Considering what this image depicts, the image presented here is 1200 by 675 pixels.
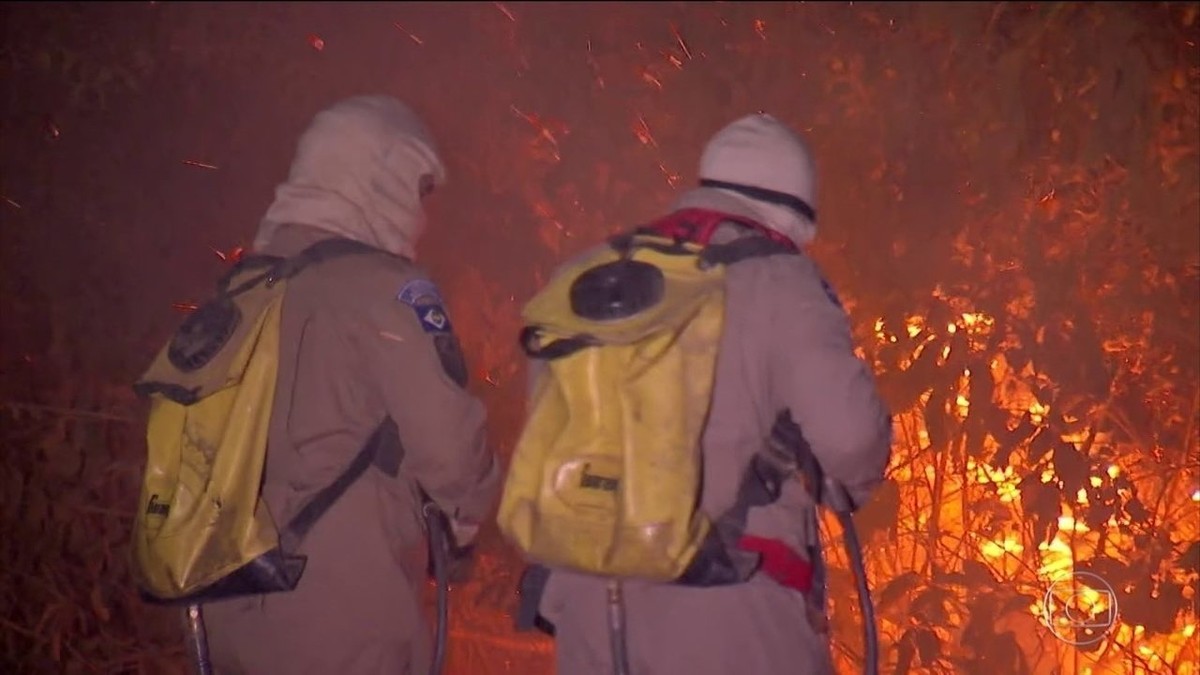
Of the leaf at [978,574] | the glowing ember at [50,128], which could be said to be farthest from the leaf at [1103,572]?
the glowing ember at [50,128]

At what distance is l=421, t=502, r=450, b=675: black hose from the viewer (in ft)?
7.57

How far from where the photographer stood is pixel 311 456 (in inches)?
84.8

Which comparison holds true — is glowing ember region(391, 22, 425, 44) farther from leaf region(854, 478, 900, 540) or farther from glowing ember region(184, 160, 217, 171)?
leaf region(854, 478, 900, 540)

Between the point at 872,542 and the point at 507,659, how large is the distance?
1.51 metres

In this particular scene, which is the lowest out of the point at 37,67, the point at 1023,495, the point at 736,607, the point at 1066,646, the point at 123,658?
the point at 123,658

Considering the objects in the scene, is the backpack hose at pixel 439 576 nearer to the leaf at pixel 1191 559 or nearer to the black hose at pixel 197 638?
the black hose at pixel 197 638

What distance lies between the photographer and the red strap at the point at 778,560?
6.43ft

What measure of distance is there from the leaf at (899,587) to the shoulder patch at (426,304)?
58.7 inches

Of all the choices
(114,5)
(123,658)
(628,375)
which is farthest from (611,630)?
(114,5)

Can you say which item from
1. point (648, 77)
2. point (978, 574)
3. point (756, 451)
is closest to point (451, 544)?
point (756, 451)

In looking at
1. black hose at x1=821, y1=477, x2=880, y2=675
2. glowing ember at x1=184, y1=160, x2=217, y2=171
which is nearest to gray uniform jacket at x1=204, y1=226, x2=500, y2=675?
black hose at x1=821, y1=477, x2=880, y2=675

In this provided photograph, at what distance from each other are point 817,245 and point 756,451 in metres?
1.23

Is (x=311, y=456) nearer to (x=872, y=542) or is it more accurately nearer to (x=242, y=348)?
(x=242, y=348)

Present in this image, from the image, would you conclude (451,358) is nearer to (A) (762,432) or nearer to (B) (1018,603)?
(A) (762,432)
